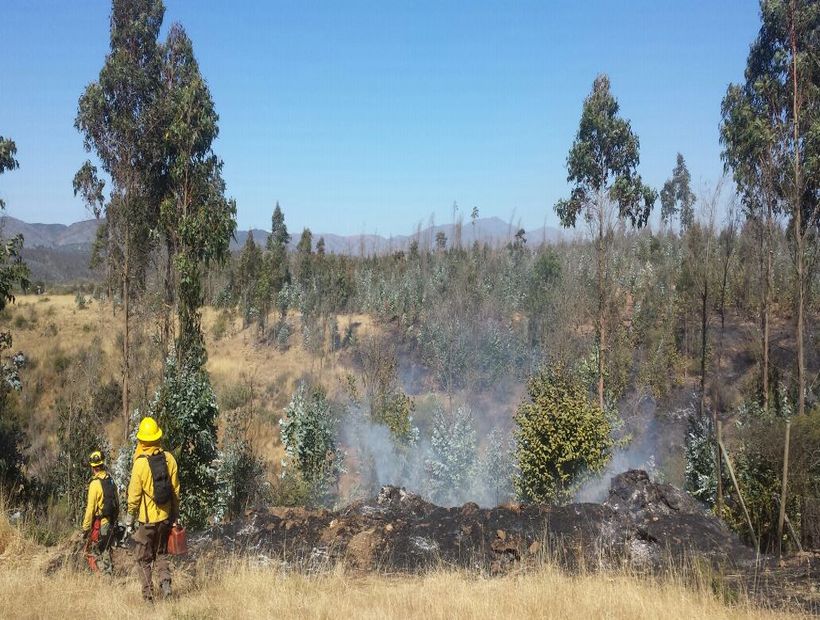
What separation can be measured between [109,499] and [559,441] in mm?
8587

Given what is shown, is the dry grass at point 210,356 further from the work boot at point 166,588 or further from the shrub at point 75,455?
the work boot at point 166,588

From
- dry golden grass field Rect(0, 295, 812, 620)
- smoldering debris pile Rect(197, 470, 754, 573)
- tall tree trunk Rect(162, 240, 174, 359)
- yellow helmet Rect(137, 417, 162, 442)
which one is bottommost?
smoldering debris pile Rect(197, 470, 754, 573)

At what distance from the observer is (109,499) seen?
714 cm

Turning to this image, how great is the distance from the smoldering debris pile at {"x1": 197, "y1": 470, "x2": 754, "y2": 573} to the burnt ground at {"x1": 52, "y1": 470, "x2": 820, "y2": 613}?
0.6 inches

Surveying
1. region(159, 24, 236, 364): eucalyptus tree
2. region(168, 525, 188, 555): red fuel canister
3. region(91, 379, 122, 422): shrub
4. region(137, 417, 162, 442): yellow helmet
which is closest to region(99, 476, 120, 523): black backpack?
region(168, 525, 188, 555): red fuel canister

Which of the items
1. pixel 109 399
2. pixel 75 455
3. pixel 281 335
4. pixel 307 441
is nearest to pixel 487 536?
pixel 307 441

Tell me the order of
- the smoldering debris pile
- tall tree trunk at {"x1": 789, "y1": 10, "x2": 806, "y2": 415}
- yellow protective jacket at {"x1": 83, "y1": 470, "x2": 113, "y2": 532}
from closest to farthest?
yellow protective jacket at {"x1": 83, "y1": 470, "x2": 113, "y2": 532} < the smoldering debris pile < tall tree trunk at {"x1": 789, "y1": 10, "x2": 806, "y2": 415}

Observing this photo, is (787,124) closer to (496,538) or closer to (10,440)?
(496,538)

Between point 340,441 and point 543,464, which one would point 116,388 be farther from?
point 543,464

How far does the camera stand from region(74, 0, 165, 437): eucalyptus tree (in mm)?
17859

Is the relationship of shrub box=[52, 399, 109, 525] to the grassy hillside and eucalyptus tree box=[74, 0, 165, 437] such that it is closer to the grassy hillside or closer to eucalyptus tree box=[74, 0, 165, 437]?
eucalyptus tree box=[74, 0, 165, 437]

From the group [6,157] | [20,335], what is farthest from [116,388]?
[6,157]

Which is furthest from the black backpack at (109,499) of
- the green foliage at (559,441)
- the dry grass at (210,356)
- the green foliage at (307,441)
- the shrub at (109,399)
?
the shrub at (109,399)

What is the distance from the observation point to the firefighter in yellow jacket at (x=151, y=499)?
5992mm
